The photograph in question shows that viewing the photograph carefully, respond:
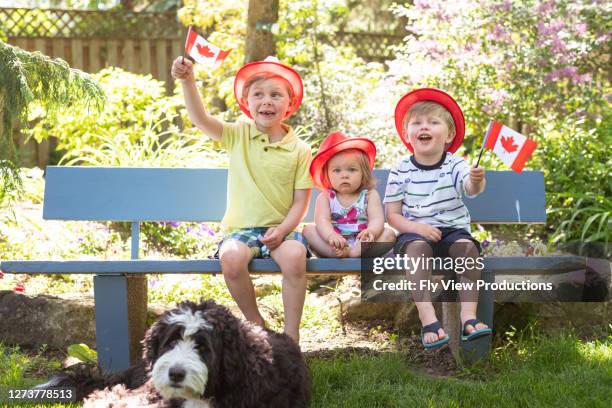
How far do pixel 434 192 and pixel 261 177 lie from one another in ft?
2.87

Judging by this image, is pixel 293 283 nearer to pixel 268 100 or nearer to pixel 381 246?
pixel 381 246

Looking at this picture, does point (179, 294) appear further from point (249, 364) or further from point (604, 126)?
point (604, 126)

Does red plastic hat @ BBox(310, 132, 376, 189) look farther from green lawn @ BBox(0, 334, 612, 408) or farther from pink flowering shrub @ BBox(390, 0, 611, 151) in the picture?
pink flowering shrub @ BBox(390, 0, 611, 151)

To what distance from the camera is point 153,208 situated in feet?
13.5

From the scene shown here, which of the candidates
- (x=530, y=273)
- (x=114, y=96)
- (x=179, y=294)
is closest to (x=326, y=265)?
(x=530, y=273)

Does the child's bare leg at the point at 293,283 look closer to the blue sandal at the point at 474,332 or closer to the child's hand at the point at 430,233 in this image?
the child's hand at the point at 430,233

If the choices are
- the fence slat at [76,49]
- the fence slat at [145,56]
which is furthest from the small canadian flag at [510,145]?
the fence slat at [76,49]

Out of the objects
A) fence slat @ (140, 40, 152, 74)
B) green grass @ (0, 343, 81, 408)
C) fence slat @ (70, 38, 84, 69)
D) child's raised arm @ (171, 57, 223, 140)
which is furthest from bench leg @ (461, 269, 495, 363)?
fence slat @ (70, 38, 84, 69)

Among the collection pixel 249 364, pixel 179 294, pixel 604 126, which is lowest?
pixel 179 294

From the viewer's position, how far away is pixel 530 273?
4.12m

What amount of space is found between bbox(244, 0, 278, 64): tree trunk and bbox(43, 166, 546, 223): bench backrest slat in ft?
9.50

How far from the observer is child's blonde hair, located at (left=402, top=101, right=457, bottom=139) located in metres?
3.80

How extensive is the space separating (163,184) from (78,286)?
1.33 meters

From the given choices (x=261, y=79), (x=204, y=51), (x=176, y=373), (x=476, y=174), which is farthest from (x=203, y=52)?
(x=176, y=373)
